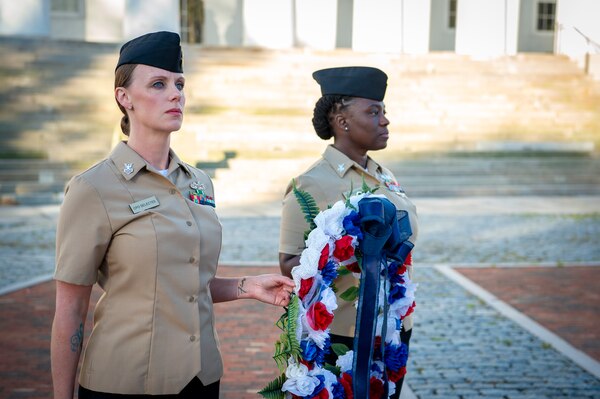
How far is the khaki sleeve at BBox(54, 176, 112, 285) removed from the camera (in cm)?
263

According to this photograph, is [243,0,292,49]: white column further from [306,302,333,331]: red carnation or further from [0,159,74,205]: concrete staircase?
[306,302,333,331]: red carnation

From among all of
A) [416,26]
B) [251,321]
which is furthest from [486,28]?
[251,321]

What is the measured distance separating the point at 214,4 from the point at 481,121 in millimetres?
11545

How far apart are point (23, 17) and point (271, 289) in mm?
23887

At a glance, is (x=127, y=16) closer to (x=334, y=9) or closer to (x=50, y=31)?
(x=50, y=31)

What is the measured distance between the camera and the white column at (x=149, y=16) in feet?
84.2

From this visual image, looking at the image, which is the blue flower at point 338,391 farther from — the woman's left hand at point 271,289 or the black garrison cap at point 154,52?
the black garrison cap at point 154,52

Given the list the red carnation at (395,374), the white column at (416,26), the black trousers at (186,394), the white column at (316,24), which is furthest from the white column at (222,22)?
the black trousers at (186,394)

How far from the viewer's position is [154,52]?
2.79 metres

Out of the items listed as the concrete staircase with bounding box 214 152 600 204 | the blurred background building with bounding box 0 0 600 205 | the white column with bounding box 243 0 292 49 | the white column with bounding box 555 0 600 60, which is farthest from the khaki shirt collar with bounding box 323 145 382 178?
the white column with bounding box 555 0 600 60

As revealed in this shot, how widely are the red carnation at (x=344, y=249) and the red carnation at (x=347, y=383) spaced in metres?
0.43

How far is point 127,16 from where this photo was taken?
25.7m

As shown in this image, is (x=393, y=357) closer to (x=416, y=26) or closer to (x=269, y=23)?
(x=269, y=23)

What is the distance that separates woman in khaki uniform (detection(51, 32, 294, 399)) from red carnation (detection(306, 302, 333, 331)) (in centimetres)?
38
